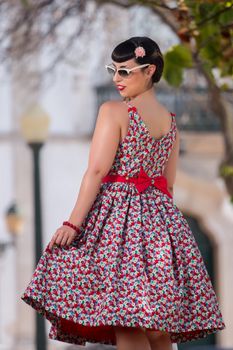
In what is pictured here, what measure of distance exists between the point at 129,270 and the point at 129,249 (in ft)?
0.34

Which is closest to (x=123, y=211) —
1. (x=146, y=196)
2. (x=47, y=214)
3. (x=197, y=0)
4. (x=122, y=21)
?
(x=146, y=196)

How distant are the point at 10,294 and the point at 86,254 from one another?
756 inches

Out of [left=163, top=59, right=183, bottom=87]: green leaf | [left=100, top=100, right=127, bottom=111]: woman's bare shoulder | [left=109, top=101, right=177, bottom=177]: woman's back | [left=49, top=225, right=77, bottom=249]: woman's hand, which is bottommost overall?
[left=49, top=225, right=77, bottom=249]: woman's hand

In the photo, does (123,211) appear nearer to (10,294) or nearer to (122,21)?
(122,21)

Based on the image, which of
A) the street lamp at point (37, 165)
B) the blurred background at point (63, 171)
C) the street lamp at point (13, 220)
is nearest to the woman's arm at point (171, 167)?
the street lamp at point (37, 165)

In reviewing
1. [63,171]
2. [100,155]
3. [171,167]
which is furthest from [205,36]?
[63,171]

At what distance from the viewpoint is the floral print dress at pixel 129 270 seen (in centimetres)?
648

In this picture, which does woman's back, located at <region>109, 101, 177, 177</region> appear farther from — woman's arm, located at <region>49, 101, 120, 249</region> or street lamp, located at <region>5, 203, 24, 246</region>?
street lamp, located at <region>5, 203, 24, 246</region>

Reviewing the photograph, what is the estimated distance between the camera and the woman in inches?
256

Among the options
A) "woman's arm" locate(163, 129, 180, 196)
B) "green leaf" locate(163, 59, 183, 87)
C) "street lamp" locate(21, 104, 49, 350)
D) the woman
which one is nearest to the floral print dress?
the woman

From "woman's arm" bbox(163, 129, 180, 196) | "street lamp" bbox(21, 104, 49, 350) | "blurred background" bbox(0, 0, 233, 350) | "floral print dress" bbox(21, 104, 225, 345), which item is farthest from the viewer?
"blurred background" bbox(0, 0, 233, 350)

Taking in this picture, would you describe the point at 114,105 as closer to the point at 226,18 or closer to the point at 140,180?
the point at 140,180

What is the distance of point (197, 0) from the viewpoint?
8.04 meters

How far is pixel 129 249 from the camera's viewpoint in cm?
658
